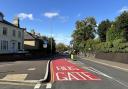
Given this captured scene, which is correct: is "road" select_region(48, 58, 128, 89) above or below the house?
below

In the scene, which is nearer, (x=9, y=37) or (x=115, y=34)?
(x=115, y=34)

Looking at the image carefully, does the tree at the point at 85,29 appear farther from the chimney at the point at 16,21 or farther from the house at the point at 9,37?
the house at the point at 9,37

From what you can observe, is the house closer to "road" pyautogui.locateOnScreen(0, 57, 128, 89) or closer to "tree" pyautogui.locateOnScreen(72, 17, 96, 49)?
"road" pyautogui.locateOnScreen(0, 57, 128, 89)

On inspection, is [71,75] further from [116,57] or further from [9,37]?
[9,37]

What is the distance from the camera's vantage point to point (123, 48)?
169ft

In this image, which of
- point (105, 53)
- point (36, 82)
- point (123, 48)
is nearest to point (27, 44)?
point (105, 53)

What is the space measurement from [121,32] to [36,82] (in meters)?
48.1

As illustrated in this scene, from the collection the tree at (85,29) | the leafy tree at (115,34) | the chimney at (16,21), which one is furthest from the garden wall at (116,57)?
the tree at (85,29)

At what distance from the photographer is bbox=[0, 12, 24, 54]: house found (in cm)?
6531

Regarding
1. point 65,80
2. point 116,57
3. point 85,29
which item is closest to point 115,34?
point 116,57

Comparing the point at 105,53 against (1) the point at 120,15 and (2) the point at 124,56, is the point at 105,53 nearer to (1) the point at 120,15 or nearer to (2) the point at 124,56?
(1) the point at 120,15

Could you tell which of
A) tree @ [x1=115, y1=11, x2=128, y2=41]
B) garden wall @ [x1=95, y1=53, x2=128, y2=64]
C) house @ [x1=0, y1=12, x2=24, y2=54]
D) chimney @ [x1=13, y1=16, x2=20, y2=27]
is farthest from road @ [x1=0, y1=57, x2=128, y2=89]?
chimney @ [x1=13, y1=16, x2=20, y2=27]

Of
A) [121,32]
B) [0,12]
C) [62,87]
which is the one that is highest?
[0,12]

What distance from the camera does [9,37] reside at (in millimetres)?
69750
